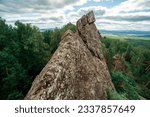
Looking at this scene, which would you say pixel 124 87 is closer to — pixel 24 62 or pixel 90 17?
pixel 90 17

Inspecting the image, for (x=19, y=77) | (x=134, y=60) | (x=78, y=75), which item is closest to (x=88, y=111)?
(x=78, y=75)

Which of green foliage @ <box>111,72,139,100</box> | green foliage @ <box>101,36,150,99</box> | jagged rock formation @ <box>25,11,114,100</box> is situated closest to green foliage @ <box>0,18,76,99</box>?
green foliage @ <box>101,36,150,99</box>

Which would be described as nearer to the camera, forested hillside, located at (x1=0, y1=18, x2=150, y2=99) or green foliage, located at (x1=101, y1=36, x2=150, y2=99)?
green foliage, located at (x1=101, y1=36, x2=150, y2=99)

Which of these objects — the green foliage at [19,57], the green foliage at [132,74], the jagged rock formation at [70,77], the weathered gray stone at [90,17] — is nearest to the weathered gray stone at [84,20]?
the weathered gray stone at [90,17]

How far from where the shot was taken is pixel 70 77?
13742mm

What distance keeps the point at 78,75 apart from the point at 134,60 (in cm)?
8212

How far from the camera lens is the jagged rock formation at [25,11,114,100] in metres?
12.2

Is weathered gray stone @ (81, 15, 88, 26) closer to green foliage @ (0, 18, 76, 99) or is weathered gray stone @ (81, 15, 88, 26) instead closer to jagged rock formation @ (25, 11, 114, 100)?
jagged rock formation @ (25, 11, 114, 100)

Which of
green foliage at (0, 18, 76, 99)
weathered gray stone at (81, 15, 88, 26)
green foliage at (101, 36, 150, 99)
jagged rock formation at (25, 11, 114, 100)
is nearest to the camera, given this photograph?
jagged rock formation at (25, 11, 114, 100)

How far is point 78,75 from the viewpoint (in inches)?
590

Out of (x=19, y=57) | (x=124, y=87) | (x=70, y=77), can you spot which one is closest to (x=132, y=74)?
(x=19, y=57)

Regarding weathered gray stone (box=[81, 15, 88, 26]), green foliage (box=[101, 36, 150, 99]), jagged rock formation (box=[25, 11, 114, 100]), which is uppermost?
weathered gray stone (box=[81, 15, 88, 26])

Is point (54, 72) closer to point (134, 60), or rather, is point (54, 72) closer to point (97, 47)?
point (97, 47)

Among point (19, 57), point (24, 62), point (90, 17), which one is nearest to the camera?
point (90, 17)
